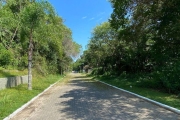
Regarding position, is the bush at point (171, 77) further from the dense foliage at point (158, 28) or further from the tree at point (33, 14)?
the tree at point (33, 14)

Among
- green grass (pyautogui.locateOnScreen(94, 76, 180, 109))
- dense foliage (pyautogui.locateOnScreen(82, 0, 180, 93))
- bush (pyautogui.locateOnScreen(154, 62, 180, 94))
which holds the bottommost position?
green grass (pyautogui.locateOnScreen(94, 76, 180, 109))

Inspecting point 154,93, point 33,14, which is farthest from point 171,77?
point 33,14

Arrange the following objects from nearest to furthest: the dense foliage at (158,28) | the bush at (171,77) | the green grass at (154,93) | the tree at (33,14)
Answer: the green grass at (154,93)
the bush at (171,77)
the dense foliage at (158,28)
the tree at (33,14)

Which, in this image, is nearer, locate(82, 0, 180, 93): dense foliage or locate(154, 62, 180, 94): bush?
locate(154, 62, 180, 94): bush

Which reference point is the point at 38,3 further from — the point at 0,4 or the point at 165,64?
the point at 165,64

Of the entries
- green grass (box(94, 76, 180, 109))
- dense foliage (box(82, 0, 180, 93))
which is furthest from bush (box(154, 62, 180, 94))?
green grass (box(94, 76, 180, 109))

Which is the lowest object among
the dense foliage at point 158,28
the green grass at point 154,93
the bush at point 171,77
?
the green grass at point 154,93

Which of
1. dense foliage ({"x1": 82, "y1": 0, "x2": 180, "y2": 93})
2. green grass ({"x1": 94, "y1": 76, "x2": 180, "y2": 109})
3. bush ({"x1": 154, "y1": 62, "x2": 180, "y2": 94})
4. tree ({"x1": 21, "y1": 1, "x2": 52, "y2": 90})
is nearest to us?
green grass ({"x1": 94, "y1": 76, "x2": 180, "y2": 109})

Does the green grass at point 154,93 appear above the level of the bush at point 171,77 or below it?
below

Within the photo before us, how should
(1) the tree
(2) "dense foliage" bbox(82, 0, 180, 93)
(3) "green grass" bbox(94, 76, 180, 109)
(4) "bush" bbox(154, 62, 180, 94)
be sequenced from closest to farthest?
1. (3) "green grass" bbox(94, 76, 180, 109)
2. (4) "bush" bbox(154, 62, 180, 94)
3. (2) "dense foliage" bbox(82, 0, 180, 93)
4. (1) the tree

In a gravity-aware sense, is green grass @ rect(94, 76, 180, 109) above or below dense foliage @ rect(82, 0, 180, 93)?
below

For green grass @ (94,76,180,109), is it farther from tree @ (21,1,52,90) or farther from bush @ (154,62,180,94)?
tree @ (21,1,52,90)

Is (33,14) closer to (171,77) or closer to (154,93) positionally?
(154,93)

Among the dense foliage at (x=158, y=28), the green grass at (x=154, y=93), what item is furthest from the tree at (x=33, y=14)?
the green grass at (x=154, y=93)
